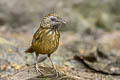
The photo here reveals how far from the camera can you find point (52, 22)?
244 inches

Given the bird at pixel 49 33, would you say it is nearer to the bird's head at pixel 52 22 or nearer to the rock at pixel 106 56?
the bird's head at pixel 52 22

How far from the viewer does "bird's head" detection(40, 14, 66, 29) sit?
6164mm

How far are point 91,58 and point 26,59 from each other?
4.59ft

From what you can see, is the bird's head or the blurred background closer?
the bird's head

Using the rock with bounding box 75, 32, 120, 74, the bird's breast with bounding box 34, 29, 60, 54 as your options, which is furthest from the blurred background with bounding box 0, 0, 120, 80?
the bird's breast with bounding box 34, 29, 60, 54

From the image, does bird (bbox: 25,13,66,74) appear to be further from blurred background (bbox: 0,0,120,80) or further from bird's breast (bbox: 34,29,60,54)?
blurred background (bbox: 0,0,120,80)

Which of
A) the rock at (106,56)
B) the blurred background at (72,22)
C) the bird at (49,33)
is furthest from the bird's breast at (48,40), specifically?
the blurred background at (72,22)

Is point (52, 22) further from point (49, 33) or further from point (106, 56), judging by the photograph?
point (106, 56)

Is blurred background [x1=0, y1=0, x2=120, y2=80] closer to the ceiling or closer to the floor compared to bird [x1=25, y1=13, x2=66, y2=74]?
closer to the ceiling

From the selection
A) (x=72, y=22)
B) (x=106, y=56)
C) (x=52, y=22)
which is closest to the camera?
(x=52, y=22)

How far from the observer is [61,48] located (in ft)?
32.2

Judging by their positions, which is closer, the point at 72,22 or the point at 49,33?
the point at 49,33

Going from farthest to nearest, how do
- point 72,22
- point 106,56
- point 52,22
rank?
point 72,22, point 106,56, point 52,22

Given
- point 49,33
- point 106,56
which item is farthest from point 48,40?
point 106,56
